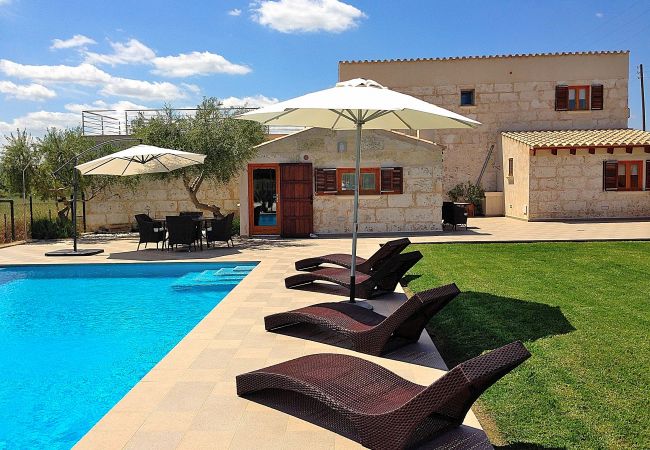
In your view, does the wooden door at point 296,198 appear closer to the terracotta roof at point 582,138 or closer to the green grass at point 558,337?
the green grass at point 558,337

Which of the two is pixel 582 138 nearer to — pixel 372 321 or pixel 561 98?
pixel 561 98

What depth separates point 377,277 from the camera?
7.59 meters

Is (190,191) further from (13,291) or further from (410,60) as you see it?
(410,60)

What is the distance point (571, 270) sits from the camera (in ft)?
31.7

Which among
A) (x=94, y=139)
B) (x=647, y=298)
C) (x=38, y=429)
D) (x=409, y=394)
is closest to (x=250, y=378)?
(x=409, y=394)

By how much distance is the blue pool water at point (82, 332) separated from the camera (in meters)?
4.85

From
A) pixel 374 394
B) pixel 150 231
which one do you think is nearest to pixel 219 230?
pixel 150 231

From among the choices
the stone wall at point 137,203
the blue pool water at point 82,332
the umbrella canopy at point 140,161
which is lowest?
the blue pool water at point 82,332

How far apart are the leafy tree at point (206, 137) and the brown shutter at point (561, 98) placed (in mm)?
14384

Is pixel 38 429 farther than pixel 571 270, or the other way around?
pixel 571 270

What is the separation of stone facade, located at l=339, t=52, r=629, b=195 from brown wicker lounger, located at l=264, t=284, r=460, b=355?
19.2 m

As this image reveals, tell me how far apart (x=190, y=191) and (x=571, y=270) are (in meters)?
11.0

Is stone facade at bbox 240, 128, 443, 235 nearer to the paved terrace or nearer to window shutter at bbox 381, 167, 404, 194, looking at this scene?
window shutter at bbox 381, 167, 404, 194

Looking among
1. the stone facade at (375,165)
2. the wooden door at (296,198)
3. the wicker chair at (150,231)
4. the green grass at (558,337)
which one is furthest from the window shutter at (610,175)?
the wicker chair at (150,231)
